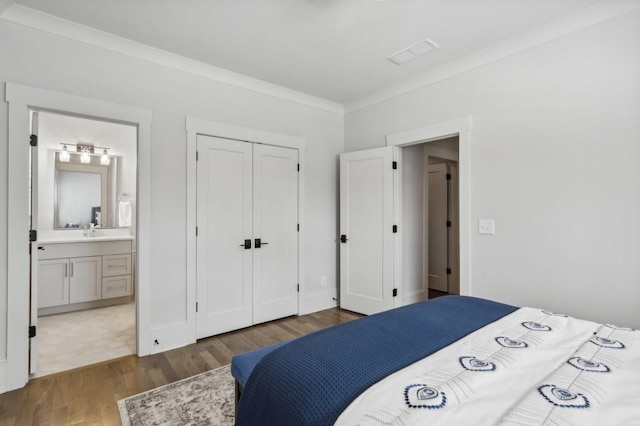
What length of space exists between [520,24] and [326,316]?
3.33 metres

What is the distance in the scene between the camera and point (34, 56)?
7.57ft

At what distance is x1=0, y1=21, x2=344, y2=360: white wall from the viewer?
Answer: 2281 millimetres

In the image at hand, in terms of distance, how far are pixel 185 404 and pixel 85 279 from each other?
2958 millimetres

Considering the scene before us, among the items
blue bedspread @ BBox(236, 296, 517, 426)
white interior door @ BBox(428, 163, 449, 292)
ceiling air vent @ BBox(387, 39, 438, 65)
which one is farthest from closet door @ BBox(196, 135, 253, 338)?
white interior door @ BBox(428, 163, 449, 292)

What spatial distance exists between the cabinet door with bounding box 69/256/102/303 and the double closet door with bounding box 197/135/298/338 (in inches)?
79.3

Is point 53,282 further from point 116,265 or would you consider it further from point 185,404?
point 185,404

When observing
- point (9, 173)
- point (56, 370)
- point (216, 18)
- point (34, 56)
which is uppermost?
point (216, 18)

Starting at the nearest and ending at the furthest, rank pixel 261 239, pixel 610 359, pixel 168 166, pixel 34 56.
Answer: pixel 610 359 < pixel 34 56 < pixel 168 166 < pixel 261 239

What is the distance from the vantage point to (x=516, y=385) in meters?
0.98

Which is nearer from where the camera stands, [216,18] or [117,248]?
[216,18]

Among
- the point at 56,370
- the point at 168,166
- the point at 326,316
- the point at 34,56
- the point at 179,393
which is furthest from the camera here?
the point at 326,316

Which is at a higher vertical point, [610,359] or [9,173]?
[9,173]

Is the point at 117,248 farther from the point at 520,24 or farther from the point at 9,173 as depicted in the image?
the point at 520,24

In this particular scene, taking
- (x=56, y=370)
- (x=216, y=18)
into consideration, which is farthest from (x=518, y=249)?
(x=56, y=370)
